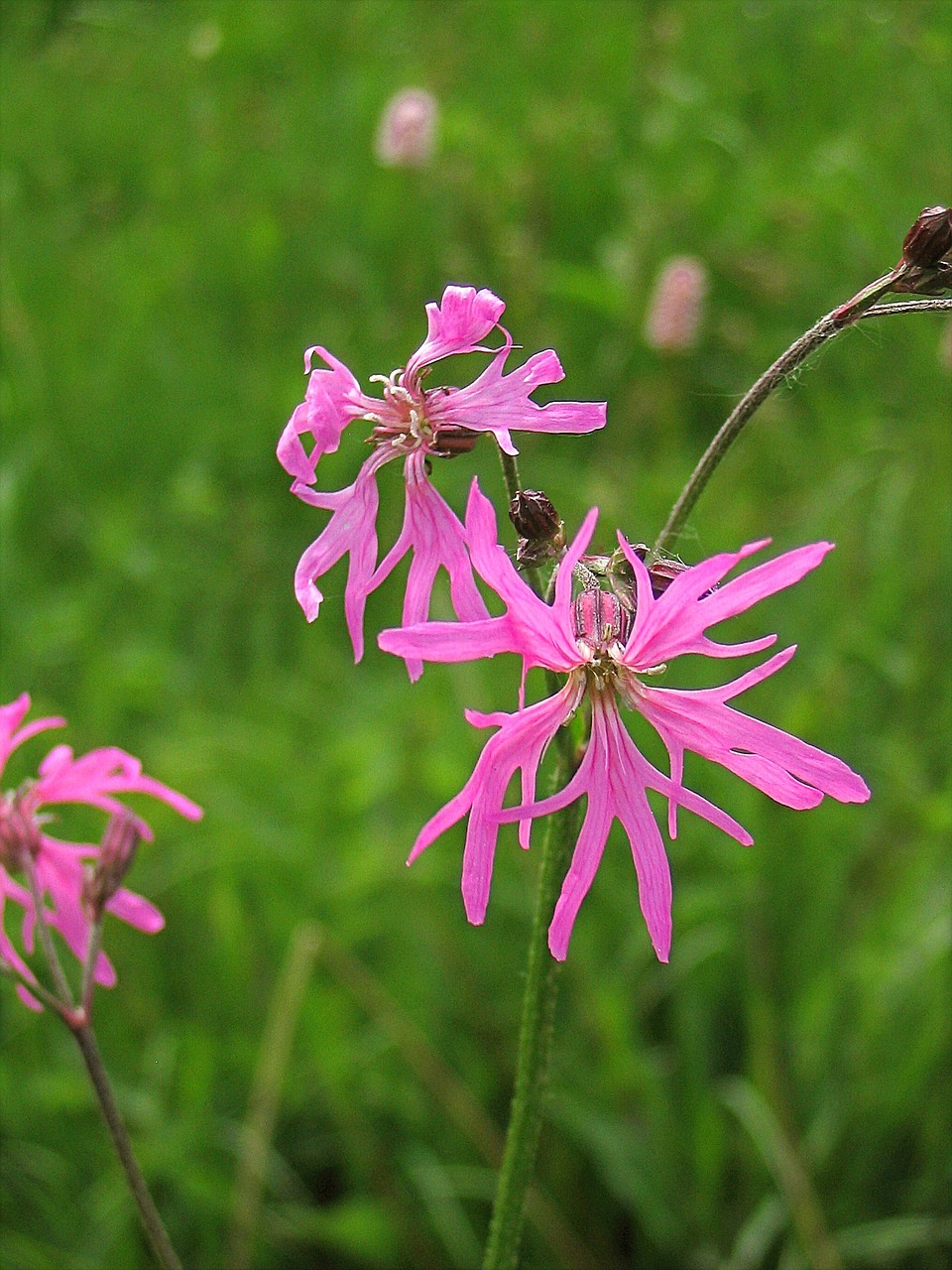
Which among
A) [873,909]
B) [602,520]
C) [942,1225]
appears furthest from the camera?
[602,520]

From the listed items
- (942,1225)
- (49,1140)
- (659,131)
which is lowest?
(49,1140)

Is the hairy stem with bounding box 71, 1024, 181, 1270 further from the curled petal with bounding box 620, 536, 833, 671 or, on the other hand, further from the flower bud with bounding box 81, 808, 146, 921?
the curled petal with bounding box 620, 536, 833, 671

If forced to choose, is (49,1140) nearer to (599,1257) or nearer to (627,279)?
(599,1257)

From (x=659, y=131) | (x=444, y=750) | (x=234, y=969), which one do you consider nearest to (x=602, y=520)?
(x=444, y=750)

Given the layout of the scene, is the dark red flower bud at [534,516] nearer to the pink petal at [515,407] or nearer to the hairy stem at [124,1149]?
the pink petal at [515,407]

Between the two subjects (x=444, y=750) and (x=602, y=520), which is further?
(x=602, y=520)

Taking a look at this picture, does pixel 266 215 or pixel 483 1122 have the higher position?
pixel 266 215

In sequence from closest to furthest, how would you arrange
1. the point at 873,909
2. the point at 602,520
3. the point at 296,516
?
the point at 873,909 → the point at 602,520 → the point at 296,516
